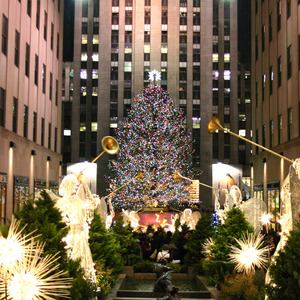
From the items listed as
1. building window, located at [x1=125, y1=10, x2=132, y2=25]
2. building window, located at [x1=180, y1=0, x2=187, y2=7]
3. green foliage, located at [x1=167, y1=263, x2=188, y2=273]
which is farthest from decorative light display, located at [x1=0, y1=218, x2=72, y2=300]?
building window, located at [x1=180, y1=0, x2=187, y2=7]

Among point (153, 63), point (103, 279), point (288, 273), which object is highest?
point (153, 63)

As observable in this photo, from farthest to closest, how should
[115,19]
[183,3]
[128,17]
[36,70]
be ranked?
1. [183,3]
2. [115,19]
3. [128,17]
4. [36,70]

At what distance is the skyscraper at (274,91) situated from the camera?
2950cm

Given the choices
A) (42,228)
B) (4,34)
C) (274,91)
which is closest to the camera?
(42,228)

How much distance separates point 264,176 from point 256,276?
81.7 feet

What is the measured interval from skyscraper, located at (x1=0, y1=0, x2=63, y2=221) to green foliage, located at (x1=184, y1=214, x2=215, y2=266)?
29.1 feet

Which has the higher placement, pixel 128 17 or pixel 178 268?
pixel 128 17

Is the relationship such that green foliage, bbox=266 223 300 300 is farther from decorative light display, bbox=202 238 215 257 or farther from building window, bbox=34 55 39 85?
building window, bbox=34 55 39 85

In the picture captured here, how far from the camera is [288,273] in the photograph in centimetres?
808

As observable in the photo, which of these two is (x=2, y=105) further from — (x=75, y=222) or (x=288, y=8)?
(x=288, y=8)

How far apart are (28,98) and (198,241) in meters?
17.6

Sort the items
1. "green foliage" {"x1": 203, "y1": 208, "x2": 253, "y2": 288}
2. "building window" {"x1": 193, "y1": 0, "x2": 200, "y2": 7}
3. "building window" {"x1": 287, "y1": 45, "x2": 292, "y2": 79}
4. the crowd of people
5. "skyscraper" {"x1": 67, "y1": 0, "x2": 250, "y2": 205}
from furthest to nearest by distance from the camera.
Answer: "building window" {"x1": 193, "y1": 0, "x2": 200, "y2": 7} → "skyscraper" {"x1": 67, "y1": 0, "x2": 250, "y2": 205} → "building window" {"x1": 287, "y1": 45, "x2": 292, "y2": 79} → the crowd of people → "green foliage" {"x1": 203, "y1": 208, "x2": 253, "y2": 288}

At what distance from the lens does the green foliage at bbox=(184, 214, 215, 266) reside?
2089 centimetres

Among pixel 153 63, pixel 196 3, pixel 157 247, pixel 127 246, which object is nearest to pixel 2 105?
pixel 127 246
